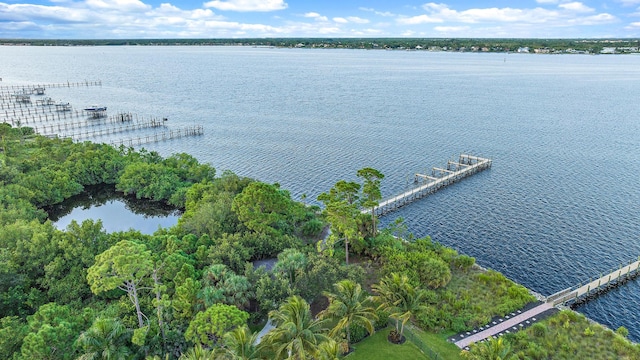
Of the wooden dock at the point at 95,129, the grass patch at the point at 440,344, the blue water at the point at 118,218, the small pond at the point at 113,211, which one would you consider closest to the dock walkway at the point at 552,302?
the grass patch at the point at 440,344

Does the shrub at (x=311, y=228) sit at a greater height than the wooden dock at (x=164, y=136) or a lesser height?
lesser

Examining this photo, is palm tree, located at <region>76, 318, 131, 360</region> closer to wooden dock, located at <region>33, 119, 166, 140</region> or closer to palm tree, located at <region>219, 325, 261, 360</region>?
palm tree, located at <region>219, 325, 261, 360</region>

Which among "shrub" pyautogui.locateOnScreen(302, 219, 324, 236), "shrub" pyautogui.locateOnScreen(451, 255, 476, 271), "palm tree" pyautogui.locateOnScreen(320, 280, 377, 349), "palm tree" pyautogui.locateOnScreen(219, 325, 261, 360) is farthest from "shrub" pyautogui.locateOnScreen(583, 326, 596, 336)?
"shrub" pyautogui.locateOnScreen(302, 219, 324, 236)

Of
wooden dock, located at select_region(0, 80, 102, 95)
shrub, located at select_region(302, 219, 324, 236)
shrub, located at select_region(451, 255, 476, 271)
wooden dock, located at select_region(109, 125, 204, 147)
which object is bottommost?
shrub, located at select_region(451, 255, 476, 271)

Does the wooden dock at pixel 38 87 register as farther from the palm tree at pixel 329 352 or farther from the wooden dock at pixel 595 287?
the wooden dock at pixel 595 287

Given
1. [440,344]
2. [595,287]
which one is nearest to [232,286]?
[440,344]

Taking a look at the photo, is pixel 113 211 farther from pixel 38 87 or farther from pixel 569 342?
pixel 38 87
